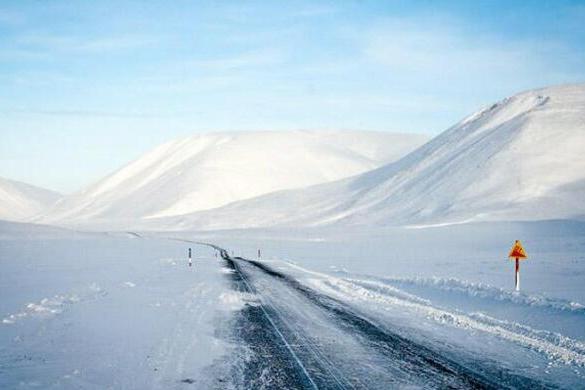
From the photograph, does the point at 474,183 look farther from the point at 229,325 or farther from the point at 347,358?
the point at 347,358

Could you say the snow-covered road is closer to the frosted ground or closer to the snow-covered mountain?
the frosted ground

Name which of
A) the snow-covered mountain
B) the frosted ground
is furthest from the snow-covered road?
the snow-covered mountain

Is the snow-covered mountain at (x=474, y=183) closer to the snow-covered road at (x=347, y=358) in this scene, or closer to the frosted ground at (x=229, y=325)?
the frosted ground at (x=229, y=325)

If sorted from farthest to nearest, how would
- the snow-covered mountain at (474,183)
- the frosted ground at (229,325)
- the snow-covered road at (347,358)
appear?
the snow-covered mountain at (474,183), the frosted ground at (229,325), the snow-covered road at (347,358)

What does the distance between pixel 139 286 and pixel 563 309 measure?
15212 mm

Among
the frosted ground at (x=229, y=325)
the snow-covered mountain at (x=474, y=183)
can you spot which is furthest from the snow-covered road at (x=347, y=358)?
the snow-covered mountain at (x=474, y=183)

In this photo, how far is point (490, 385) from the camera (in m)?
8.79

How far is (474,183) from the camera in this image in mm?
116875

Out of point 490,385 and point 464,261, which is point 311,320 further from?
point 464,261

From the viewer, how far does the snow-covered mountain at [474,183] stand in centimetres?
9769

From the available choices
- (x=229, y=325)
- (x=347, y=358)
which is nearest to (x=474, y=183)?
(x=229, y=325)

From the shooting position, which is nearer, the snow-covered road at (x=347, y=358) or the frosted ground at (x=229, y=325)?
the snow-covered road at (x=347, y=358)

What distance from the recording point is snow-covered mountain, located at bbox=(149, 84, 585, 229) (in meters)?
97.7

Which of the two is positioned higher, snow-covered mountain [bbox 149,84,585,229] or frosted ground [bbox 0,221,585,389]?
snow-covered mountain [bbox 149,84,585,229]
